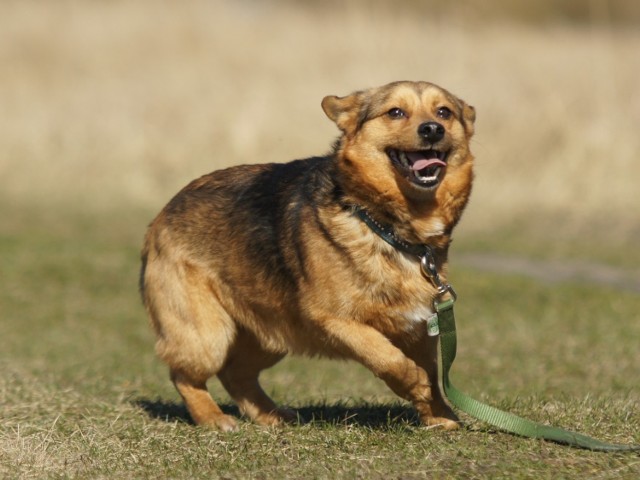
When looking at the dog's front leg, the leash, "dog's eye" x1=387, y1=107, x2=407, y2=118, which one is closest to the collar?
the leash

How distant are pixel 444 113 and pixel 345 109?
52cm

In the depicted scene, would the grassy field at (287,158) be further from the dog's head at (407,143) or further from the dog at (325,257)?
the dog's head at (407,143)

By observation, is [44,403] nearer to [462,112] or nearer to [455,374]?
[462,112]

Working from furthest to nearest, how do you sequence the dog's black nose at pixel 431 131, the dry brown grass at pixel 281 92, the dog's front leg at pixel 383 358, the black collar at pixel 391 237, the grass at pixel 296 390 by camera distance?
the dry brown grass at pixel 281 92, the black collar at pixel 391 237, the dog's black nose at pixel 431 131, the dog's front leg at pixel 383 358, the grass at pixel 296 390

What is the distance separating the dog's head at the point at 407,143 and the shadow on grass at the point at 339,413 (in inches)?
46.5

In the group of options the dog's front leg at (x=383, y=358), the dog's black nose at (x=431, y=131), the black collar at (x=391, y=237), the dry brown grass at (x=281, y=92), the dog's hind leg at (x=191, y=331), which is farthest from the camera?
the dry brown grass at (x=281, y=92)

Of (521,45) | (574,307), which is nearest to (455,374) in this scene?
(574,307)

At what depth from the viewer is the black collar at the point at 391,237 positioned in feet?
17.7

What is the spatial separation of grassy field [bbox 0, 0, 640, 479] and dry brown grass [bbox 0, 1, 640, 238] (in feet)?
0.16

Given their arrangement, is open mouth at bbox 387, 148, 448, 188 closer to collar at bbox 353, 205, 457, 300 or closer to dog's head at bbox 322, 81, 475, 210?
dog's head at bbox 322, 81, 475, 210

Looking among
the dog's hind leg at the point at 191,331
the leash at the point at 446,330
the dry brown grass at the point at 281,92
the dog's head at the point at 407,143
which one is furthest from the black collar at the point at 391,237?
the dry brown grass at the point at 281,92

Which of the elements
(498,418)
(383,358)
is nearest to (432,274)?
(383,358)

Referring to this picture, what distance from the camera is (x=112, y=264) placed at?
12984 mm

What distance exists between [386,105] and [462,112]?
0.47 metres
